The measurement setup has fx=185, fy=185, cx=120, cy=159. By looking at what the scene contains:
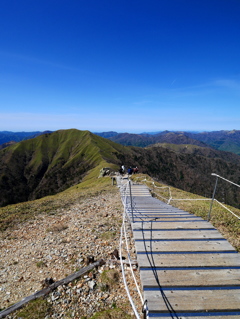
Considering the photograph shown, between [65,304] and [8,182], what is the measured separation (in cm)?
16495

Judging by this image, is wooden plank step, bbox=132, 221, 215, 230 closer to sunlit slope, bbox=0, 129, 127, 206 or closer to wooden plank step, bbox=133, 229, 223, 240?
wooden plank step, bbox=133, 229, 223, 240

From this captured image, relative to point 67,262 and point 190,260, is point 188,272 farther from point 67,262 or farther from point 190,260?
point 67,262

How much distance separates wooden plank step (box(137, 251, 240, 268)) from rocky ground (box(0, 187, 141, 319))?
1078 millimetres

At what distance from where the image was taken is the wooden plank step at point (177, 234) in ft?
20.1

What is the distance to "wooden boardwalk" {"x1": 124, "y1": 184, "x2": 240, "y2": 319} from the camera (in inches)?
147

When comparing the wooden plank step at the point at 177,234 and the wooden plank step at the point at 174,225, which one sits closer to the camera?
the wooden plank step at the point at 177,234

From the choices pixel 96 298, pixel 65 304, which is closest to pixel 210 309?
pixel 96 298

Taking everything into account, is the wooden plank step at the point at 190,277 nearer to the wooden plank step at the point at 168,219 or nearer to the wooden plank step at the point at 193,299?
the wooden plank step at the point at 193,299

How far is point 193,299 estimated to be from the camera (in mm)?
3908

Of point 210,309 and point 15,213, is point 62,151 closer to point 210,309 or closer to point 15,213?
point 15,213

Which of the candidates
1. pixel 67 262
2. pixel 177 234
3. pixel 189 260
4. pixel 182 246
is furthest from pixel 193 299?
pixel 67 262

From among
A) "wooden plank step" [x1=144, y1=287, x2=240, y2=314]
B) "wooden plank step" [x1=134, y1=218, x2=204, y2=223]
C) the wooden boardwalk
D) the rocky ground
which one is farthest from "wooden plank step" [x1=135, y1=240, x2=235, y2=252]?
"wooden plank step" [x1=134, y1=218, x2=204, y2=223]

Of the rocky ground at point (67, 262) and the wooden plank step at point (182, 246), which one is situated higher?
the wooden plank step at point (182, 246)

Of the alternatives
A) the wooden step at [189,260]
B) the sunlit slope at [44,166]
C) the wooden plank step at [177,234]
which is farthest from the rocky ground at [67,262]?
the sunlit slope at [44,166]
